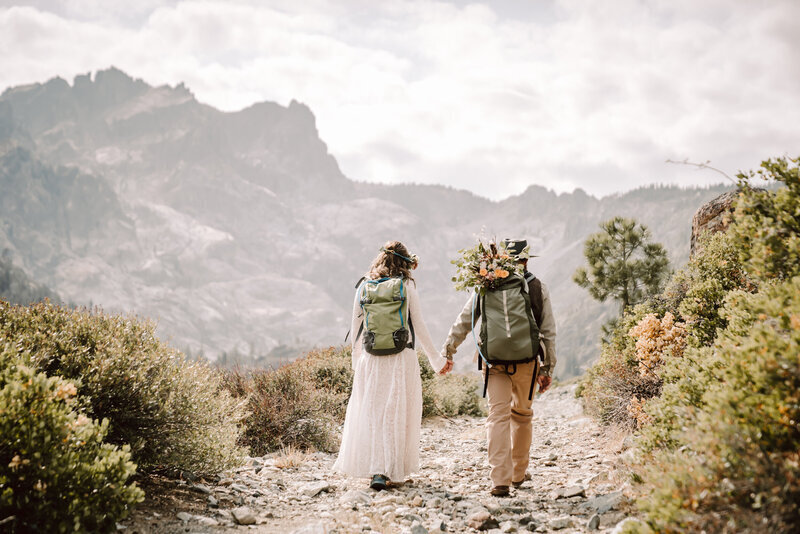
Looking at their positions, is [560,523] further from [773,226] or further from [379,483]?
[773,226]

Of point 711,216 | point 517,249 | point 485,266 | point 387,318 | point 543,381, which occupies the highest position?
point 711,216

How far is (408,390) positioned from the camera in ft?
20.6

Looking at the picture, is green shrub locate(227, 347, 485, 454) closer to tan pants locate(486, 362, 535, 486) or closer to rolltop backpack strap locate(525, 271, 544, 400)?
tan pants locate(486, 362, 535, 486)

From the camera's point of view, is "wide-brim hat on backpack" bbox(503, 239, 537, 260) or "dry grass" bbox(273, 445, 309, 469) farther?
"dry grass" bbox(273, 445, 309, 469)

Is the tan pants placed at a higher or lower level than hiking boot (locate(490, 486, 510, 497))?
higher

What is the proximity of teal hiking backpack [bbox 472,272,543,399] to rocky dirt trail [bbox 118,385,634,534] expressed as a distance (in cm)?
118

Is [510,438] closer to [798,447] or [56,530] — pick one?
[798,447]

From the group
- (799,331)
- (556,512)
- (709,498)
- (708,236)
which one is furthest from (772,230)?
(708,236)

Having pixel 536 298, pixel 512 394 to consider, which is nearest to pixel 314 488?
pixel 512 394

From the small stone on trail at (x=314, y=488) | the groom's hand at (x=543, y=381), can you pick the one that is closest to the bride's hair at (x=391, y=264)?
the groom's hand at (x=543, y=381)

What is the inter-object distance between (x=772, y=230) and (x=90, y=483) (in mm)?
4960

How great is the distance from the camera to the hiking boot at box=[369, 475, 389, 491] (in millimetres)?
5820

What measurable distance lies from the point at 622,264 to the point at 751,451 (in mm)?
17974

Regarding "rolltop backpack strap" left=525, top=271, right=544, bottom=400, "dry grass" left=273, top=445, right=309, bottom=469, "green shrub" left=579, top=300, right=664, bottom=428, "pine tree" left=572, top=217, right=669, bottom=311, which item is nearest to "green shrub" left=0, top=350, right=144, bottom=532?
"dry grass" left=273, top=445, right=309, bottom=469
